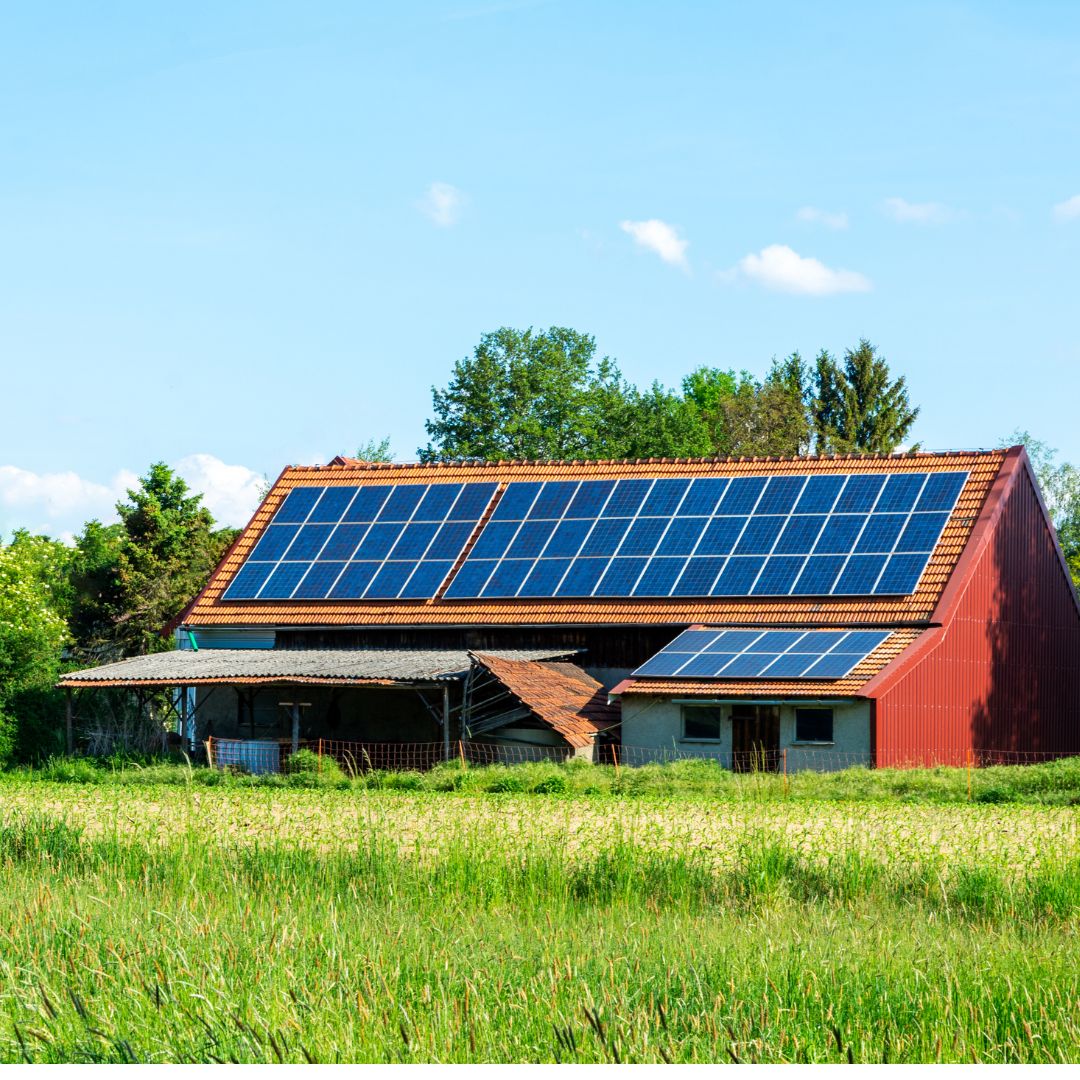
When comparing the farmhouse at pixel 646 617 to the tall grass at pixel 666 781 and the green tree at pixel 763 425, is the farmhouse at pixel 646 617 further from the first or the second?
the green tree at pixel 763 425

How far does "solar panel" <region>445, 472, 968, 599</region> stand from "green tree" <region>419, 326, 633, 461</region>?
35893 millimetres

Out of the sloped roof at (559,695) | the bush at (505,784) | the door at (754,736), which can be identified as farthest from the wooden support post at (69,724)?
the door at (754,736)

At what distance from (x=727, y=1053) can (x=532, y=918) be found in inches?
188

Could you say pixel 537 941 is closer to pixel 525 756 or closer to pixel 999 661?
pixel 525 756

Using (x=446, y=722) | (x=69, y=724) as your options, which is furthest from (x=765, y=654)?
(x=69, y=724)

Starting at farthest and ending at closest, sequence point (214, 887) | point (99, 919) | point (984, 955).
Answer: point (214, 887) < point (99, 919) < point (984, 955)

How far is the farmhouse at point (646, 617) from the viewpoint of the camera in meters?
33.3

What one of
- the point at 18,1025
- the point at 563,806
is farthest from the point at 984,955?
the point at 563,806

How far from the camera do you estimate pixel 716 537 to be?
38.8m

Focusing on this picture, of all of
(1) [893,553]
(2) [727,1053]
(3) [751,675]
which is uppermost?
(1) [893,553]

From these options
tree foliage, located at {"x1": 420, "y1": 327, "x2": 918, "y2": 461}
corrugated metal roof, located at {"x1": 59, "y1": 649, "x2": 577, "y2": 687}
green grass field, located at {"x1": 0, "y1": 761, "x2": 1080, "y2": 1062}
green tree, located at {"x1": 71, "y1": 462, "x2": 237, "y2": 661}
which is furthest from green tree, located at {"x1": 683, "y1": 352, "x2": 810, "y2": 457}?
green grass field, located at {"x1": 0, "y1": 761, "x2": 1080, "y2": 1062}

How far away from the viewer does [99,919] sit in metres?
13.0

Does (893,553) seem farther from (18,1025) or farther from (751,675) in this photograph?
(18,1025)

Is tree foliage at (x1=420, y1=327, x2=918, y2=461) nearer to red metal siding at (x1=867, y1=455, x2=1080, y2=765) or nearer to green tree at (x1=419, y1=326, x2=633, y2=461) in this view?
green tree at (x1=419, y1=326, x2=633, y2=461)
